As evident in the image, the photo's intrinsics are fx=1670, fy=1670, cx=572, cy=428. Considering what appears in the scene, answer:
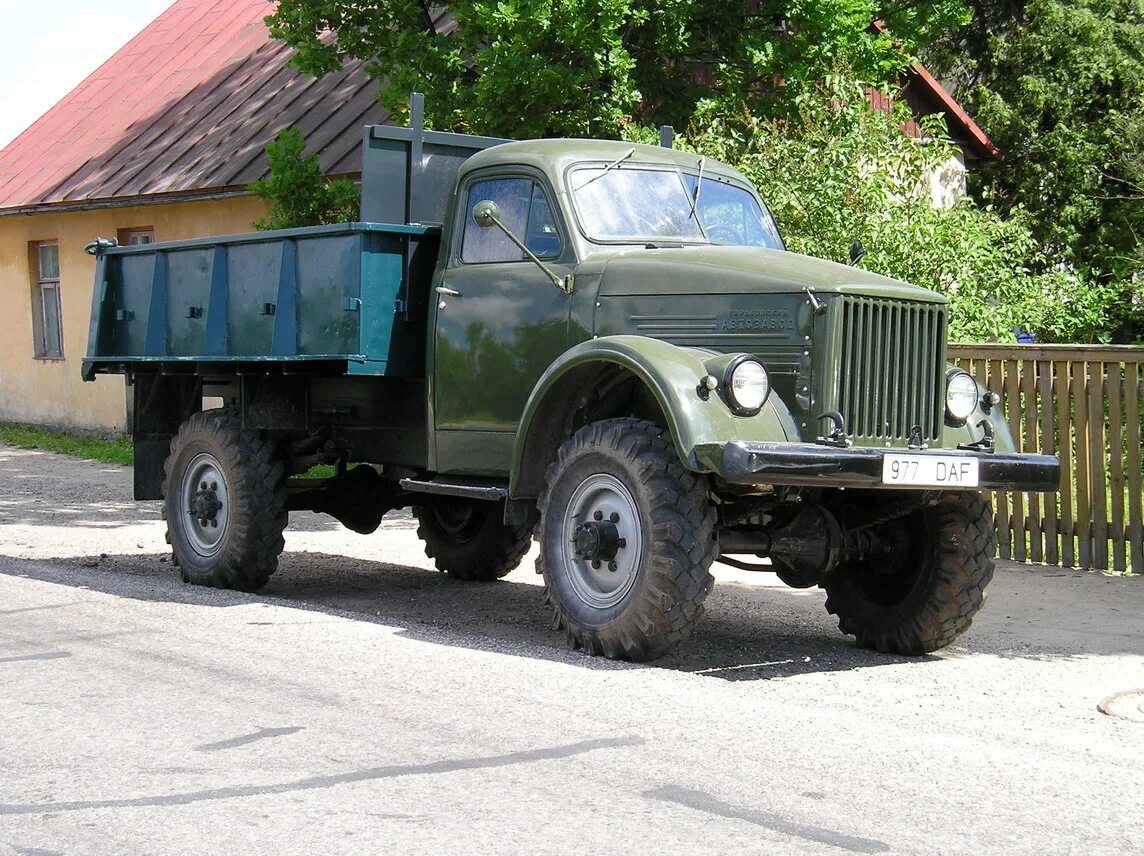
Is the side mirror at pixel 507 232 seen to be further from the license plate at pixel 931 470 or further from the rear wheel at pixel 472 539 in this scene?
the rear wheel at pixel 472 539

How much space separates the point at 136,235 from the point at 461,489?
52.4 feet

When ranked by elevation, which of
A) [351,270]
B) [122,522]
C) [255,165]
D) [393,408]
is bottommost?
[122,522]

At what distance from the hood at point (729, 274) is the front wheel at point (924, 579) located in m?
1.12

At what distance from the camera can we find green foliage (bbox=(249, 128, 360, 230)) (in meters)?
15.8

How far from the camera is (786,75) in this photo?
14.6 meters

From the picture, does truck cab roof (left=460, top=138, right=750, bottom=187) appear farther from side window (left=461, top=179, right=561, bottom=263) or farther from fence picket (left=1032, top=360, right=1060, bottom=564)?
fence picket (left=1032, top=360, right=1060, bottom=564)

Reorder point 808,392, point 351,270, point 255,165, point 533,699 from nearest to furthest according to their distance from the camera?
point 533,699 → point 808,392 → point 351,270 → point 255,165

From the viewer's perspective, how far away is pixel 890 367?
7.73 meters

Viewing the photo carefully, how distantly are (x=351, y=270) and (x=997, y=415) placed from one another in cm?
353

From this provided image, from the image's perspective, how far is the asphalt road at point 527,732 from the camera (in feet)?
16.1

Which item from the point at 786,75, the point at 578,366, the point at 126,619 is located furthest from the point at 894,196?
the point at 126,619

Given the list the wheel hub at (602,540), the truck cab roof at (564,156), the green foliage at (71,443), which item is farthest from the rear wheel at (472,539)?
the green foliage at (71,443)

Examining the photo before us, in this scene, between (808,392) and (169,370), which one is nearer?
(808,392)

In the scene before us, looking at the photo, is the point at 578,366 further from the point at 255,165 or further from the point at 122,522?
the point at 255,165
